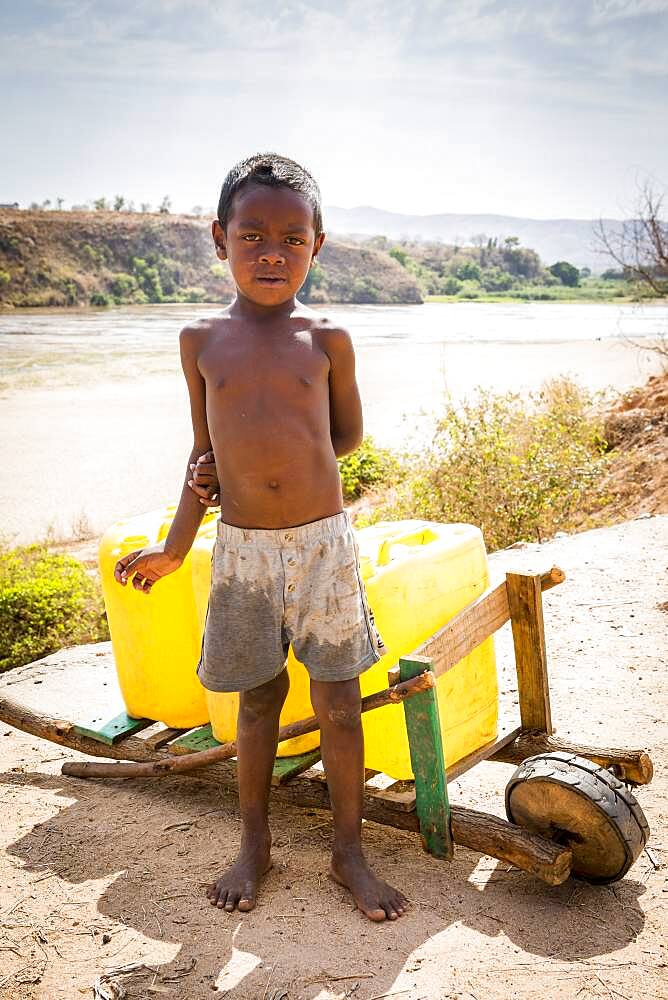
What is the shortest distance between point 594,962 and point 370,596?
0.96 m

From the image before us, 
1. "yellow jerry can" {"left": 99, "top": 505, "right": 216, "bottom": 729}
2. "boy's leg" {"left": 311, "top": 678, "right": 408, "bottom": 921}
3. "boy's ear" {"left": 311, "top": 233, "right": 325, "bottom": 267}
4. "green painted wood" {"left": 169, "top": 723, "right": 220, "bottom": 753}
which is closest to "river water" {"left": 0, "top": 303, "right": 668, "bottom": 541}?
"yellow jerry can" {"left": 99, "top": 505, "right": 216, "bottom": 729}

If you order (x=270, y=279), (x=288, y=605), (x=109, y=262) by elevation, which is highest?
(x=109, y=262)

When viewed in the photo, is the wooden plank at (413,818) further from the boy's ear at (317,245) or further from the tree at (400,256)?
the tree at (400,256)

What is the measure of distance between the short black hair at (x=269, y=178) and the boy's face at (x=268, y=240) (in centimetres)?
2

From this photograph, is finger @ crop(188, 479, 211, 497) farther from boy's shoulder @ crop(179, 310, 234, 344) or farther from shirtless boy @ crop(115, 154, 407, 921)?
boy's shoulder @ crop(179, 310, 234, 344)

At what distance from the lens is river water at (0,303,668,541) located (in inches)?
411

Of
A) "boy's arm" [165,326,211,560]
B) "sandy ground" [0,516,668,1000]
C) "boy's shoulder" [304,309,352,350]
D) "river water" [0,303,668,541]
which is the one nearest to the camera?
"sandy ground" [0,516,668,1000]

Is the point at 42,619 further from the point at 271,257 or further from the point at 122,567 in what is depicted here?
the point at 271,257

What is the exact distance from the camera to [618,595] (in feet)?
14.4

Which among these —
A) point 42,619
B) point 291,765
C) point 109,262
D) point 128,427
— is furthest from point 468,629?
point 109,262

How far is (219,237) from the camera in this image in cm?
215

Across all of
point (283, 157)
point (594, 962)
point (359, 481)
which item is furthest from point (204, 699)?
point (359, 481)

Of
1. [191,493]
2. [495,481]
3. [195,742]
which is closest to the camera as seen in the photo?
[191,493]

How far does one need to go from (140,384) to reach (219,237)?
588 inches
